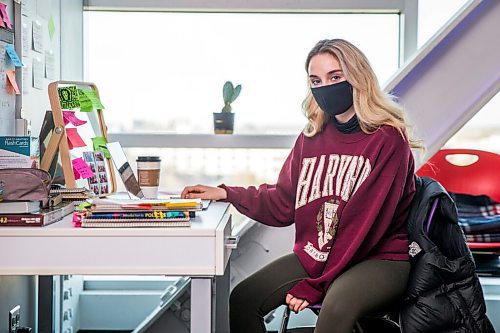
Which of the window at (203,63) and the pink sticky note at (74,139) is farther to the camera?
the window at (203,63)

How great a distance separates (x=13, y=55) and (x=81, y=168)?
15.9 inches

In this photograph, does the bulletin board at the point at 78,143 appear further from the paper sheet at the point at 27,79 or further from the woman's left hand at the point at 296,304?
the woman's left hand at the point at 296,304

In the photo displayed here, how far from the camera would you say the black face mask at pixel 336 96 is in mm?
2121

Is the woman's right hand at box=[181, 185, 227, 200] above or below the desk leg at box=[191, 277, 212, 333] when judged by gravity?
above

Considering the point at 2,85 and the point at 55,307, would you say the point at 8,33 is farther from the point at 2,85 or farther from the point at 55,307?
the point at 55,307

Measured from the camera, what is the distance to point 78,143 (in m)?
2.27

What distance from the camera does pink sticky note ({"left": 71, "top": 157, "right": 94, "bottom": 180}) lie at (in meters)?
2.19

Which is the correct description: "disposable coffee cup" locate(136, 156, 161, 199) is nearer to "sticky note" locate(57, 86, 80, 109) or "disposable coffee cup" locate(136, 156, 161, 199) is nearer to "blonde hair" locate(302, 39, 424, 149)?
"sticky note" locate(57, 86, 80, 109)

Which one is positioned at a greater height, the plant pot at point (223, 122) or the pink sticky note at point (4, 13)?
the pink sticky note at point (4, 13)

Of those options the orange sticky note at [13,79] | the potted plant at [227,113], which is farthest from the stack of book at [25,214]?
the potted plant at [227,113]

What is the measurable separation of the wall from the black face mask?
96 centimetres

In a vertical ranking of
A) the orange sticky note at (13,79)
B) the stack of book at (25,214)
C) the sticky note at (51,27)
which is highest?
the sticky note at (51,27)

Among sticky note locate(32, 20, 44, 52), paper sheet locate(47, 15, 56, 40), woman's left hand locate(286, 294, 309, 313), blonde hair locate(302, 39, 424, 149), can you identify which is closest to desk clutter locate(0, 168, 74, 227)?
woman's left hand locate(286, 294, 309, 313)

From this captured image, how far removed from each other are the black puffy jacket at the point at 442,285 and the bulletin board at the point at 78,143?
99 centimetres
